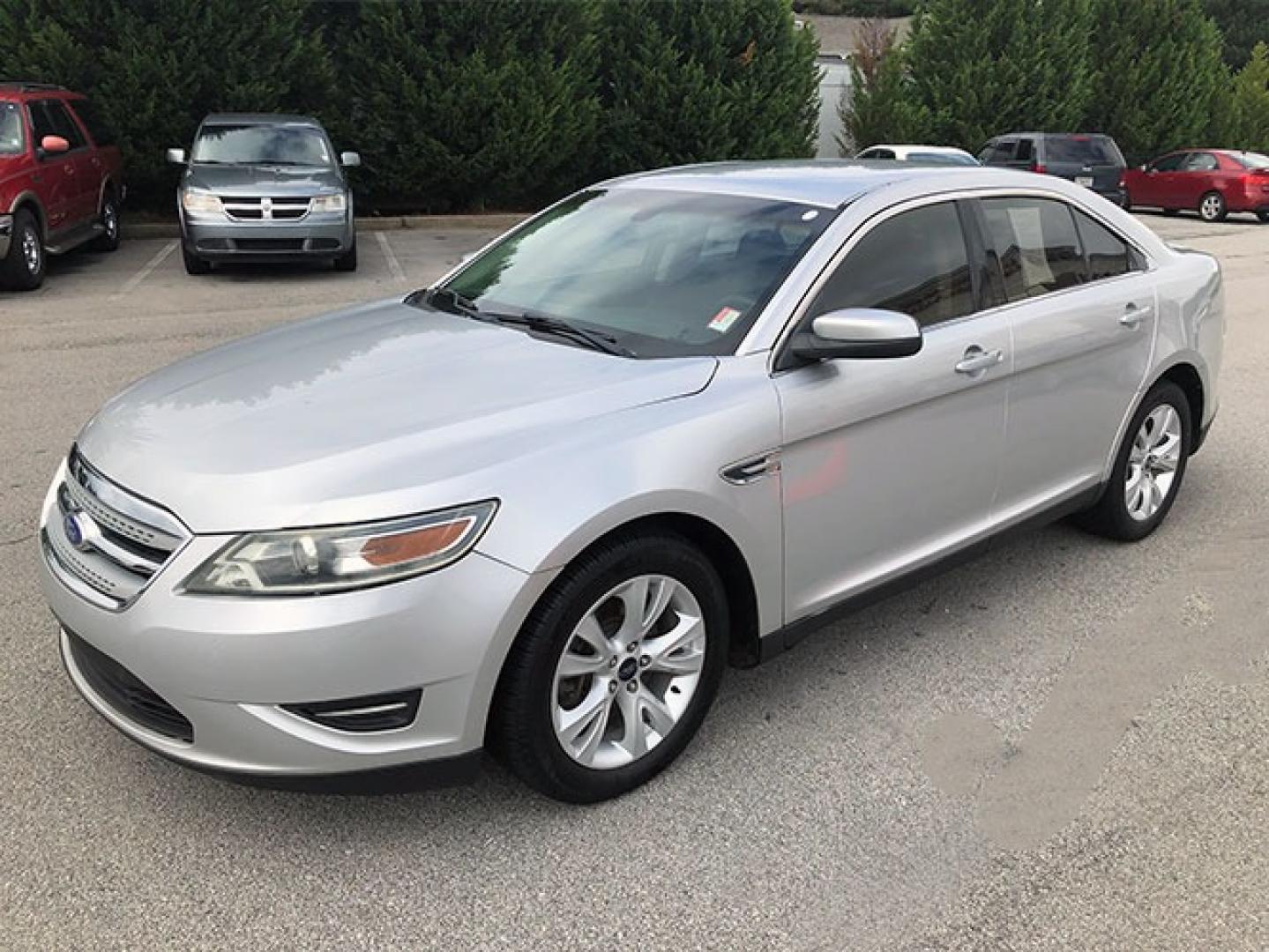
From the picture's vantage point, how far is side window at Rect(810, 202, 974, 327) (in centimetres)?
341

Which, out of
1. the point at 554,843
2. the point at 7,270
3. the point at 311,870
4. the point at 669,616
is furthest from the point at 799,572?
the point at 7,270

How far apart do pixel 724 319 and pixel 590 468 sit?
822 mm

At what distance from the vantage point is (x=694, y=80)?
18.4 meters

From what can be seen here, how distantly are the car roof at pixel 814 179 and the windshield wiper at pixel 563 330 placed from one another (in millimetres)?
802

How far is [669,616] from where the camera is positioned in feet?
9.82

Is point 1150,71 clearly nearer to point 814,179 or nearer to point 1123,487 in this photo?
point 1123,487

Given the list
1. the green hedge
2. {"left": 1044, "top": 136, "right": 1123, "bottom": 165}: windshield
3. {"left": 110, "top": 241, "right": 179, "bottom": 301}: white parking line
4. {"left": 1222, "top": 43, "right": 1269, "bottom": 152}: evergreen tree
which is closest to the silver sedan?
{"left": 110, "top": 241, "right": 179, "bottom": 301}: white parking line

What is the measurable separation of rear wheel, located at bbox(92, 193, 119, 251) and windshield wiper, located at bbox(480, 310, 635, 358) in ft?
37.0

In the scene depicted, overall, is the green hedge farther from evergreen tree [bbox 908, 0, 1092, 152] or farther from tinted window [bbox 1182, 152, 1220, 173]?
tinted window [bbox 1182, 152, 1220, 173]

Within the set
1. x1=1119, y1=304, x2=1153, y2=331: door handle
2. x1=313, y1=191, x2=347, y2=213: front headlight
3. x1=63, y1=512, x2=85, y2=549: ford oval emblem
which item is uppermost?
x1=63, y1=512, x2=85, y2=549: ford oval emblem

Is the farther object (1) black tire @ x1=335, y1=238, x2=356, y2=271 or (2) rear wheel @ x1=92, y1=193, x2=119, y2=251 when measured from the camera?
(2) rear wheel @ x1=92, y1=193, x2=119, y2=251

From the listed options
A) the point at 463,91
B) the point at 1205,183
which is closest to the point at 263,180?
the point at 463,91

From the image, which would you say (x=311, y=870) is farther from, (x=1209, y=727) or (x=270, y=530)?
(x=1209, y=727)

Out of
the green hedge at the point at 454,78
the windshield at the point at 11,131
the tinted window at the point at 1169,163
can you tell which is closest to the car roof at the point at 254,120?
the windshield at the point at 11,131
